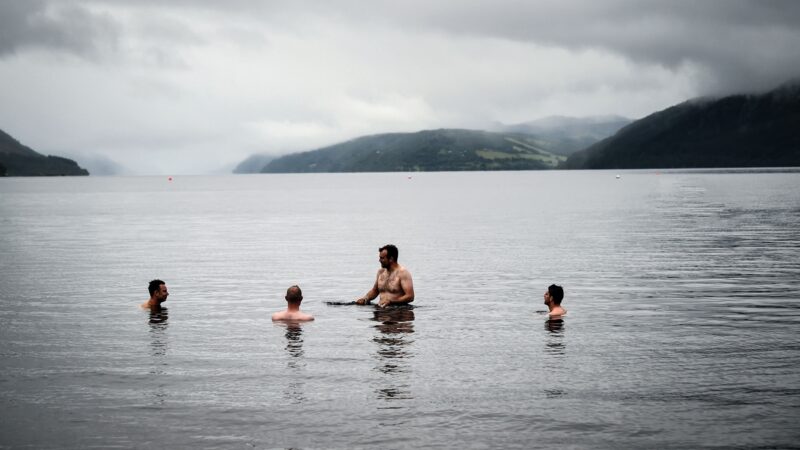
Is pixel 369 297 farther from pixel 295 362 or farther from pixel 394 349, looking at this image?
pixel 295 362

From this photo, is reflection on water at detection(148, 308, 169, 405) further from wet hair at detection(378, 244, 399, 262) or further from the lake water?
wet hair at detection(378, 244, 399, 262)

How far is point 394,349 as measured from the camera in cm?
2102

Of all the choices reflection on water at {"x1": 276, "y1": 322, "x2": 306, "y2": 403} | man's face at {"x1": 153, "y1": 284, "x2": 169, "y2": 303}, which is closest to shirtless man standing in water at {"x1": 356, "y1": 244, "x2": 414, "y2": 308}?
reflection on water at {"x1": 276, "y1": 322, "x2": 306, "y2": 403}

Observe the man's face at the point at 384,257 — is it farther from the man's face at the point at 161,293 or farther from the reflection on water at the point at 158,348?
the man's face at the point at 161,293

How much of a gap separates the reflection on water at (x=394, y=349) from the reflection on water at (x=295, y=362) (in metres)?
1.71

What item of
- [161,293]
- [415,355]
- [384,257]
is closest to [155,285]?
[161,293]

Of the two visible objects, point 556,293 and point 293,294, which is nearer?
point 293,294

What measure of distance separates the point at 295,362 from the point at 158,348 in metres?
4.42

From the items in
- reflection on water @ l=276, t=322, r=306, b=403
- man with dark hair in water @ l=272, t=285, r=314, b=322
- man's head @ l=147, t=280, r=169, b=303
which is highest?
man's head @ l=147, t=280, r=169, b=303

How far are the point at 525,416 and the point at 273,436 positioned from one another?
15.3ft

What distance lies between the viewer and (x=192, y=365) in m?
19.4

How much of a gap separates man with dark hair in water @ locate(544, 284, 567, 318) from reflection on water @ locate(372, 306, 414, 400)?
450cm

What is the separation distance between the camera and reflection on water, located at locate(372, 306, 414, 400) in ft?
55.1

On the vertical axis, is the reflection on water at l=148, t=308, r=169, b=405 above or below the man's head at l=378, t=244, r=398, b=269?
below
